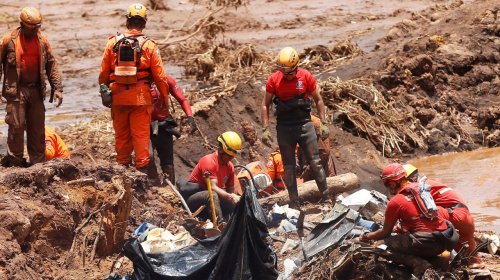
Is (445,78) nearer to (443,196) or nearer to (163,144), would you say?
(163,144)

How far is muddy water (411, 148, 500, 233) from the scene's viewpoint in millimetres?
13836

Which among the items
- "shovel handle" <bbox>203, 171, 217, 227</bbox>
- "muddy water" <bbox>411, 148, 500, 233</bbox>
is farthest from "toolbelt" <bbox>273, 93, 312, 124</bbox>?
"muddy water" <bbox>411, 148, 500, 233</bbox>

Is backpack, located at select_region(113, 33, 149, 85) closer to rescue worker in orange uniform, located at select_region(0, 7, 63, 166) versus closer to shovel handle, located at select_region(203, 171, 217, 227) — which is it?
rescue worker in orange uniform, located at select_region(0, 7, 63, 166)

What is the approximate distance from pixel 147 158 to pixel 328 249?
3.02 meters

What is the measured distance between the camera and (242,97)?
16859mm

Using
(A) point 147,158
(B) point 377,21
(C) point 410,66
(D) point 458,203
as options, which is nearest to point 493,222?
(D) point 458,203

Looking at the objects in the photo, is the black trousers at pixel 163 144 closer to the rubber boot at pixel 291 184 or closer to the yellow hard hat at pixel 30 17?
the rubber boot at pixel 291 184

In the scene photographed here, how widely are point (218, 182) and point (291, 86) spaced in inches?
57.3

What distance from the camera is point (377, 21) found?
27.5 m

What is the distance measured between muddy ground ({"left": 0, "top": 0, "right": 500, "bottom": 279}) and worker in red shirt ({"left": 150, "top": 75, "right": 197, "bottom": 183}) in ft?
2.87

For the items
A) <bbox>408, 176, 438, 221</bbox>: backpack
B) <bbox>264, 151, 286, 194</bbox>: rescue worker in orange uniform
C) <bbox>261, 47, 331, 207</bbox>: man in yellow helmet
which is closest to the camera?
<bbox>408, 176, 438, 221</bbox>: backpack

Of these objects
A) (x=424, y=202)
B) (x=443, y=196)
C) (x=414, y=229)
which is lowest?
(x=414, y=229)

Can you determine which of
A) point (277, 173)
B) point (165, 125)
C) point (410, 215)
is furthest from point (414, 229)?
point (277, 173)

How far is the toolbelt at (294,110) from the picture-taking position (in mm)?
12039
